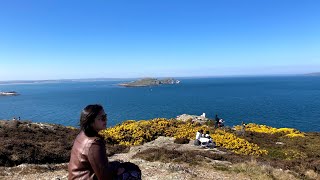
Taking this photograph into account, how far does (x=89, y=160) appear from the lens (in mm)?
4574

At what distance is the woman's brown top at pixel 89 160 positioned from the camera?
→ 4.55 meters

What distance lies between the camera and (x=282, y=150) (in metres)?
32.9

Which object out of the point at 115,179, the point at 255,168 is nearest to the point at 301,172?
the point at 255,168

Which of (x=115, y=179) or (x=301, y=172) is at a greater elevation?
(x=115, y=179)

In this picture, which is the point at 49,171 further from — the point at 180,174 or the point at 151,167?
the point at 180,174

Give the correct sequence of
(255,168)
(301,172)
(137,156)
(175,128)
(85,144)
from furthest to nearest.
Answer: (175,128)
(137,156)
(301,172)
(255,168)
(85,144)

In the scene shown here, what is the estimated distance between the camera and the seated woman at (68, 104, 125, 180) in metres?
4.56

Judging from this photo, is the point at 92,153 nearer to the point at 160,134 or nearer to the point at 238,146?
the point at 238,146

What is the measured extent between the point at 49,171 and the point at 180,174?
739 cm

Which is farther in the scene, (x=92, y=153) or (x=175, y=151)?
(x=175, y=151)

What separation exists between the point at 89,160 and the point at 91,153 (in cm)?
12

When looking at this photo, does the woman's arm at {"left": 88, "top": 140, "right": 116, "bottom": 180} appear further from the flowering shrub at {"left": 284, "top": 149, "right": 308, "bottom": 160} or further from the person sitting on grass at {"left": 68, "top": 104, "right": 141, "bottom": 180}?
the flowering shrub at {"left": 284, "top": 149, "right": 308, "bottom": 160}

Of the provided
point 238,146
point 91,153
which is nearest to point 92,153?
point 91,153

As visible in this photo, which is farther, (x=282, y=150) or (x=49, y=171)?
(x=282, y=150)
